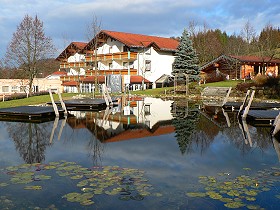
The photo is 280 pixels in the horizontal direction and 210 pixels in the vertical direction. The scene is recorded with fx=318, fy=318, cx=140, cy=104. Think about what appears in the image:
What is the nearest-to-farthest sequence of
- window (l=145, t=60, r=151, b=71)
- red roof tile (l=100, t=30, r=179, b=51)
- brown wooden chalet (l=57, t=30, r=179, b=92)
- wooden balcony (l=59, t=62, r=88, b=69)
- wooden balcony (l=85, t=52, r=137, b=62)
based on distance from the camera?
wooden balcony (l=85, t=52, r=137, b=62), brown wooden chalet (l=57, t=30, r=179, b=92), red roof tile (l=100, t=30, r=179, b=51), window (l=145, t=60, r=151, b=71), wooden balcony (l=59, t=62, r=88, b=69)

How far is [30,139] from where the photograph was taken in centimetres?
1084

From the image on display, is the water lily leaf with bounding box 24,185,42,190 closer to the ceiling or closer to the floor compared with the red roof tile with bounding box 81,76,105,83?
closer to the floor

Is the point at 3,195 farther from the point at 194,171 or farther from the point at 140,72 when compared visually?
the point at 140,72

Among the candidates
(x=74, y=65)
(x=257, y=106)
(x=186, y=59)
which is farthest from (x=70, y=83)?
(x=257, y=106)

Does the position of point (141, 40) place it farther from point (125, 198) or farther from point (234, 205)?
point (234, 205)

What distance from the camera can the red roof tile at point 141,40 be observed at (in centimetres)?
4391

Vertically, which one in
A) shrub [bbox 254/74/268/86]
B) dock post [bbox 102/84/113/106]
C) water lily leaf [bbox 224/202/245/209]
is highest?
shrub [bbox 254/74/268/86]

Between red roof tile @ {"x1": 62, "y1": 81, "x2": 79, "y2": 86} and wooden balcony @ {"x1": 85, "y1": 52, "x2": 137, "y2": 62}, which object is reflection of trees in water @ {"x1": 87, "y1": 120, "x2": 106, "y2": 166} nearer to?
wooden balcony @ {"x1": 85, "y1": 52, "x2": 137, "y2": 62}

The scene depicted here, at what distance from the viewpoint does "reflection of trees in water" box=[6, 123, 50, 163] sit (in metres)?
8.66

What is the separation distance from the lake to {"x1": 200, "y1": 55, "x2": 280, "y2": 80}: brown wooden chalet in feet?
104

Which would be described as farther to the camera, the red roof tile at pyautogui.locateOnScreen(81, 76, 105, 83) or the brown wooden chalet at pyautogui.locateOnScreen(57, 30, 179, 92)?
the red roof tile at pyautogui.locateOnScreen(81, 76, 105, 83)

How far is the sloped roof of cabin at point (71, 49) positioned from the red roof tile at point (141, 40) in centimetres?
667

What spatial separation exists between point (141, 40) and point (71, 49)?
12558mm

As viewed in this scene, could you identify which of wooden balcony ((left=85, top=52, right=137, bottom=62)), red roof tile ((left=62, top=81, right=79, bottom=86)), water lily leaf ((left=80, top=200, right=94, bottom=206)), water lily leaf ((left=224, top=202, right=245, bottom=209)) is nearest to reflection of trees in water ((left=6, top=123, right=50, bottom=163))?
water lily leaf ((left=80, top=200, right=94, bottom=206))
